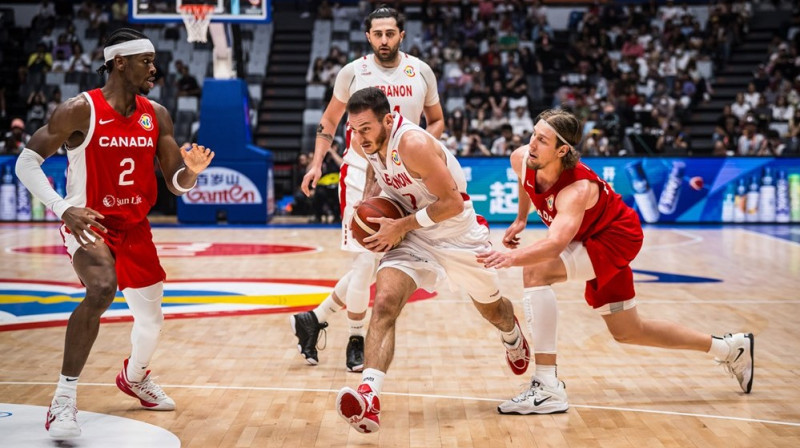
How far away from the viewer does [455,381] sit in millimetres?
5391

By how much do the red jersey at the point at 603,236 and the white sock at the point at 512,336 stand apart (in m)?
0.48

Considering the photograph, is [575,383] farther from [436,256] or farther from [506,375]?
[436,256]

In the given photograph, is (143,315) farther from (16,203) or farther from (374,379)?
(16,203)

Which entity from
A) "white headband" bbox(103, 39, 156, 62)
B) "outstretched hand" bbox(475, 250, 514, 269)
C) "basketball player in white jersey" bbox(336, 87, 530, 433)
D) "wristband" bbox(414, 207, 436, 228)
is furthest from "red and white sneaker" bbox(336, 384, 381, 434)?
"white headband" bbox(103, 39, 156, 62)

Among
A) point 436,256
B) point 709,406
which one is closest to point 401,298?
point 436,256

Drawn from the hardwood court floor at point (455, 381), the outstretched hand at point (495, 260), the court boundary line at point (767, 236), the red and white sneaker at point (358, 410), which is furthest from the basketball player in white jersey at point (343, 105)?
the court boundary line at point (767, 236)

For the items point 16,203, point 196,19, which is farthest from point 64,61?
point 196,19

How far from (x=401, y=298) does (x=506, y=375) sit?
1.27 meters

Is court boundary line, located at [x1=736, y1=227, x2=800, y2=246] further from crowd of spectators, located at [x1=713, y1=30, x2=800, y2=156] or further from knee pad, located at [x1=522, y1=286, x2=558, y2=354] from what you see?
knee pad, located at [x1=522, y1=286, x2=558, y2=354]

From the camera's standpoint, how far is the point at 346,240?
5.81 meters

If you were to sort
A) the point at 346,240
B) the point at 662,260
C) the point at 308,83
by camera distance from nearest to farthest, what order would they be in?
the point at 346,240
the point at 662,260
the point at 308,83

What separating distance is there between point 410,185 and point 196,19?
1057 cm

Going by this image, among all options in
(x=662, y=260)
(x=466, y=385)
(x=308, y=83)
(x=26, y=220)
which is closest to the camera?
(x=466, y=385)

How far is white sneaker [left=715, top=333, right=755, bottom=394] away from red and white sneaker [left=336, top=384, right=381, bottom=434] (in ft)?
7.02
